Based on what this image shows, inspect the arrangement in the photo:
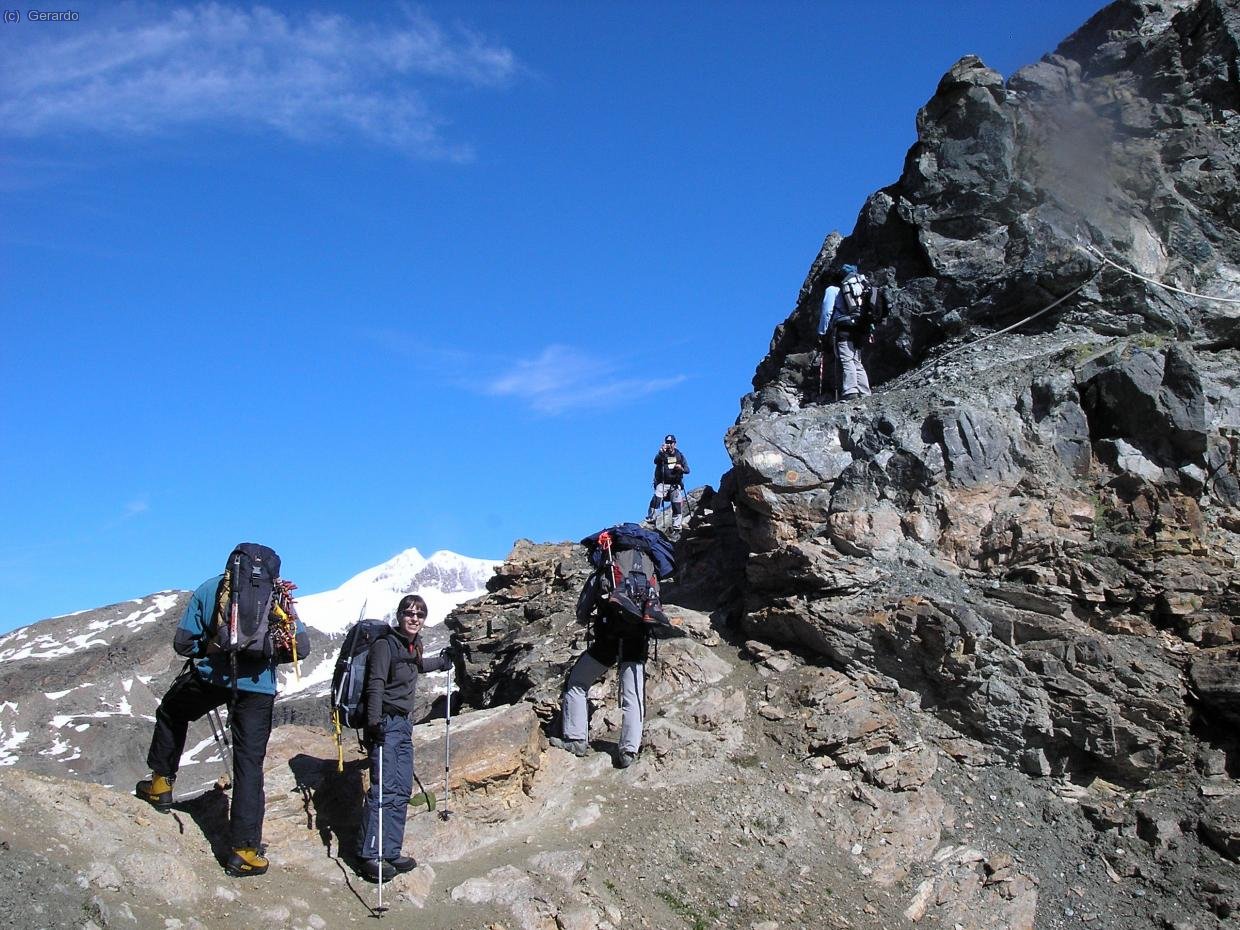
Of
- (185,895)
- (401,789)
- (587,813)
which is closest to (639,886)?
(587,813)

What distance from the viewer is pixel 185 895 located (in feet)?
26.8

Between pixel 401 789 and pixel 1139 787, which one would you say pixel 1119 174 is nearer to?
pixel 1139 787

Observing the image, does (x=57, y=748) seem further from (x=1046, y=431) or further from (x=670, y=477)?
(x=1046, y=431)

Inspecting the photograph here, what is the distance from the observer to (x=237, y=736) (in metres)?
9.03

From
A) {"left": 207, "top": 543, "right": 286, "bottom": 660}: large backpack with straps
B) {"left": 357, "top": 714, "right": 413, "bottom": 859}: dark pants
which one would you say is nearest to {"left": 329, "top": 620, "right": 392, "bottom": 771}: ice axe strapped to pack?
{"left": 357, "top": 714, "right": 413, "bottom": 859}: dark pants

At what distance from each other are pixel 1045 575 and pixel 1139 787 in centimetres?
319

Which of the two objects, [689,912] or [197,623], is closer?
[197,623]

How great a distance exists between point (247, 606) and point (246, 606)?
0.4 inches

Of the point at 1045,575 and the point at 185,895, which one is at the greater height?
the point at 1045,575

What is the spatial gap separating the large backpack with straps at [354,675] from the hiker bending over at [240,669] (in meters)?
0.64

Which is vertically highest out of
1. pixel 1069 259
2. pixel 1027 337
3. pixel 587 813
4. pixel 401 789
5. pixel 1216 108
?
pixel 1216 108

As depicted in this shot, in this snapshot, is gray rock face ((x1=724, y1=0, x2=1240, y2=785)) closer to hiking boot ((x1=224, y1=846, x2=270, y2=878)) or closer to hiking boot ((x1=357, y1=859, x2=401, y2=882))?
hiking boot ((x1=357, y1=859, x2=401, y2=882))

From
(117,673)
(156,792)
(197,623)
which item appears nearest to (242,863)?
(156,792)

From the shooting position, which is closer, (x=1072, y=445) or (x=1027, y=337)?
(x=1072, y=445)
